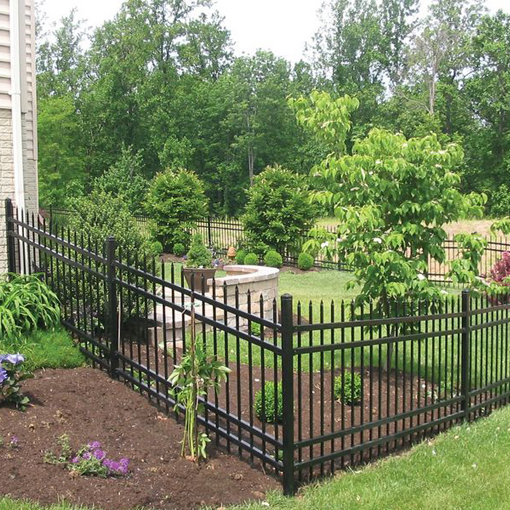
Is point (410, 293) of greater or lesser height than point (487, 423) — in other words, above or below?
above

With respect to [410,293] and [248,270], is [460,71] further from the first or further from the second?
[410,293]

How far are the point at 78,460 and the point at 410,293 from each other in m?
4.09

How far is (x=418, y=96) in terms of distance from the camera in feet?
148

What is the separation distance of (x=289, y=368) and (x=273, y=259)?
15.9 meters

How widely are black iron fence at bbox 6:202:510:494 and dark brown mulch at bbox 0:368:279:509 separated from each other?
0.77ft

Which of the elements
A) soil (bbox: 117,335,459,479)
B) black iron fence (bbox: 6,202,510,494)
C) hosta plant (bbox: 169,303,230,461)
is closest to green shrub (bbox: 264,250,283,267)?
black iron fence (bbox: 6,202,510,494)

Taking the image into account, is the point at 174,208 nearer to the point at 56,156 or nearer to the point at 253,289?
the point at 253,289

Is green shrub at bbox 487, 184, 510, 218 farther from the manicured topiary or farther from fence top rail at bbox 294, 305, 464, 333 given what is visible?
fence top rail at bbox 294, 305, 464, 333

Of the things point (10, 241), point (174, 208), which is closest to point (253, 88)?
point (174, 208)

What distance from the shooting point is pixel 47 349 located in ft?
19.0

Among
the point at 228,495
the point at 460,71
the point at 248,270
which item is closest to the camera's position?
the point at 228,495

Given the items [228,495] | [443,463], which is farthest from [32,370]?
[443,463]

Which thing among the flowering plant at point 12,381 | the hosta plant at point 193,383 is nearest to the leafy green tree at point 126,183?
the flowering plant at point 12,381

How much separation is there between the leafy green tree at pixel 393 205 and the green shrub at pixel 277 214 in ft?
46.6
